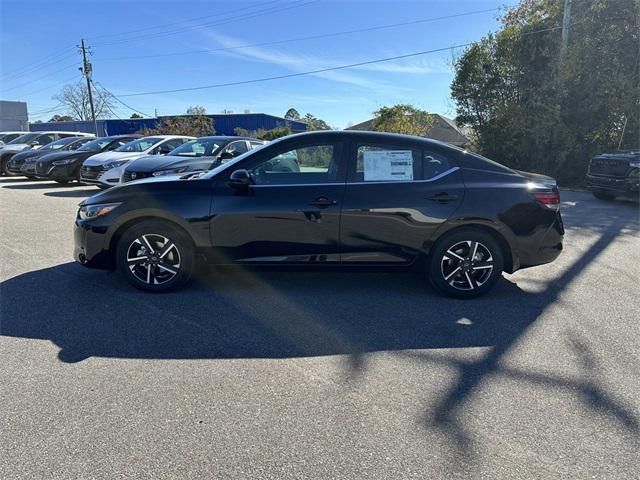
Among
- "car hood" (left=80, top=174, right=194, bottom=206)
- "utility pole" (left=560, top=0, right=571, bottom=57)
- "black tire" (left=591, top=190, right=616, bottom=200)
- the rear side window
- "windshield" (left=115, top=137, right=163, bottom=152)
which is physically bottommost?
"black tire" (left=591, top=190, right=616, bottom=200)

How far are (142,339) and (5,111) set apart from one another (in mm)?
76680

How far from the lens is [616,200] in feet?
40.4

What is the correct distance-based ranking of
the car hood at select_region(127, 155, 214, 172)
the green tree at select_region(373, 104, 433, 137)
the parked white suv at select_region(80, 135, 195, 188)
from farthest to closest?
the green tree at select_region(373, 104, 433, 137), the parked white suv at select_region(80, 135, 195, 188), the car hood at select_region(127, 155, 214, 172)

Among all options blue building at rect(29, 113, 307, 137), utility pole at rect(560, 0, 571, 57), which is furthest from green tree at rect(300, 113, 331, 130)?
utility pole at rect(560, 0, 571, 57)

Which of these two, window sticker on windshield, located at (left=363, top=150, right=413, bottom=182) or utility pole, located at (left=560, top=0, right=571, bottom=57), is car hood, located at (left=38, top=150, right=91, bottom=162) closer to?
window sticker on windshield, located at (left=363, top=150, right=413, bottom=182)

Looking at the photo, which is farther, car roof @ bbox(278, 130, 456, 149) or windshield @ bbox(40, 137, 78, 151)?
windshield @ bbox(40, 137, 78, 151)

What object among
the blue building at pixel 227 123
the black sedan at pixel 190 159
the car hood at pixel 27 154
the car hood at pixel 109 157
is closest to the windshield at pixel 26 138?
the car hood at pixel 27 154

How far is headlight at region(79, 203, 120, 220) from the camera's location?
4236 mm

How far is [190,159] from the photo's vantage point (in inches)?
388

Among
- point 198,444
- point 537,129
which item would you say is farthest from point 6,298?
point 537,129

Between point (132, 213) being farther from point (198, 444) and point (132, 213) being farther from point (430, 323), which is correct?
point (430, 323)

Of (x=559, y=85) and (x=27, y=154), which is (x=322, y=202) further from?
(x=559, y=85)

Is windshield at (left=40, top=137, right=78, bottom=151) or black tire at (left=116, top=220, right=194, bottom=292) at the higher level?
windshield at (left=40, top=137, right=78, bottom=151)

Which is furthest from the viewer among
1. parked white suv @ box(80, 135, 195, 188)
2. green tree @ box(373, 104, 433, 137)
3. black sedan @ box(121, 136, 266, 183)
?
green tree @ box(373, 104, 433, 137)
